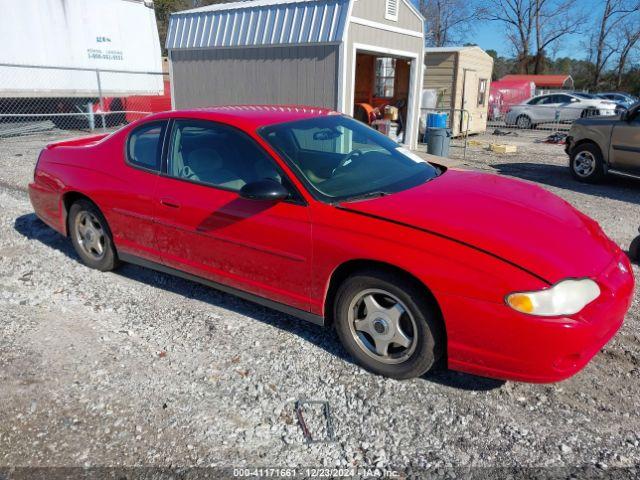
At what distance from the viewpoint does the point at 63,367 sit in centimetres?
330

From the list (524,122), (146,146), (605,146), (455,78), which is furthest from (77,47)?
(524,122)

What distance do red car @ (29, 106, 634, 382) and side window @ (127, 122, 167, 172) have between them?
0.01 m

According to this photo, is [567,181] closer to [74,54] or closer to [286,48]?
[286,48]

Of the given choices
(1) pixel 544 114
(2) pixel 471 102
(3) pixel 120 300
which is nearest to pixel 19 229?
(3) pixel 120 300

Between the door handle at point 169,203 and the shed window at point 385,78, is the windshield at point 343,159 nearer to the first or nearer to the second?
the door handle at point 169,203

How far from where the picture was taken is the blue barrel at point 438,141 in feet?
40.9

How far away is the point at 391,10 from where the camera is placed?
452 inches

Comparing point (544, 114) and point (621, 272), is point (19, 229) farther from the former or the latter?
point (544, 114)

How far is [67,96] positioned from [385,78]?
30.0 feet

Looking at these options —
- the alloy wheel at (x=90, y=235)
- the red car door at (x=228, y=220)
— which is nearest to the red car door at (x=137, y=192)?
the red car door at (x=228, y=220)

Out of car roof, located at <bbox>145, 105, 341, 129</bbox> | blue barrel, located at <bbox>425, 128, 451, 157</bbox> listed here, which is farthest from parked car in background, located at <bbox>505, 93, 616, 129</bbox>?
car roof, located at <bbox>145, 105, 341, 129</bbox>

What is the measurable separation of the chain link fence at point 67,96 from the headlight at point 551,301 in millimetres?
13463

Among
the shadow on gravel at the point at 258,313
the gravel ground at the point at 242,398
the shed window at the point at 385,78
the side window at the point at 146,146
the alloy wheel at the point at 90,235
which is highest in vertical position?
the shed window at the point at 385,78

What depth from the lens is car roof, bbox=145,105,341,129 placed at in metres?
3.74
